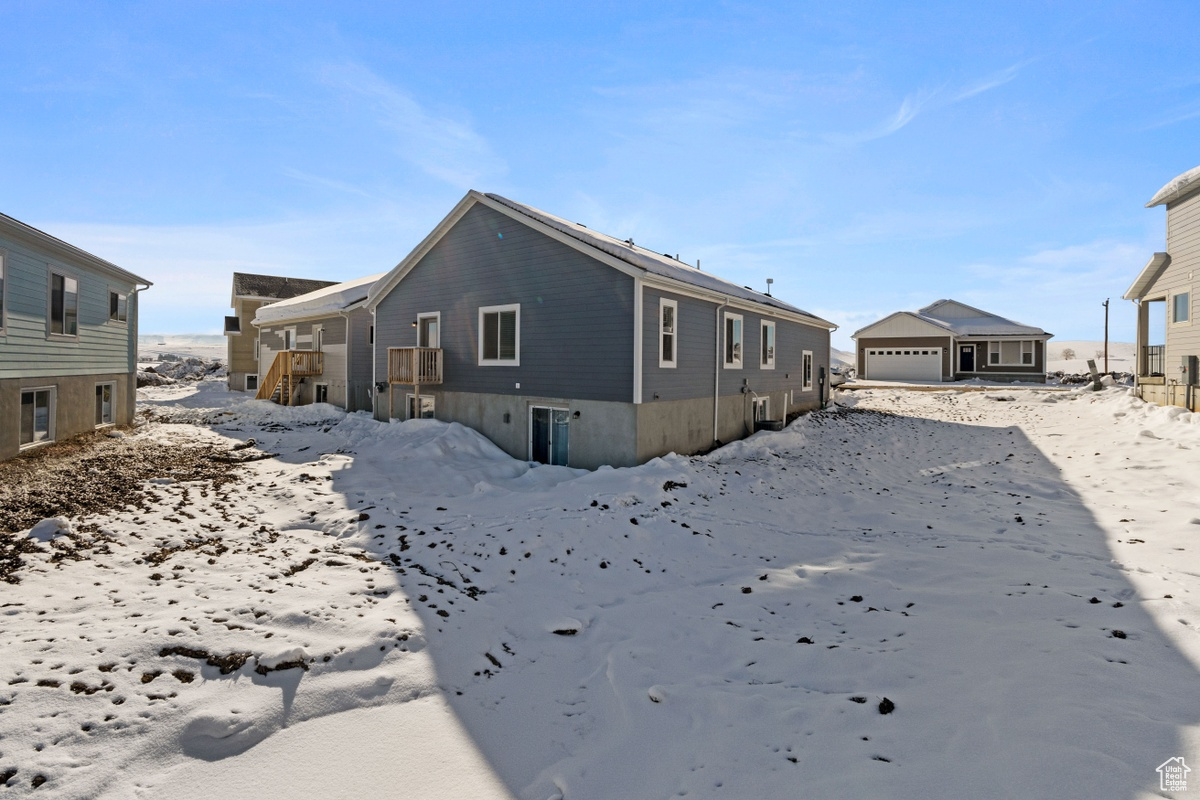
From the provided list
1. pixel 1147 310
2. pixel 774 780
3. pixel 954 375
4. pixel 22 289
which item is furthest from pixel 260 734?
pixel 954 375

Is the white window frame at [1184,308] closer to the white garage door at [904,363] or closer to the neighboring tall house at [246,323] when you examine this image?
the white garage door at [904,363]

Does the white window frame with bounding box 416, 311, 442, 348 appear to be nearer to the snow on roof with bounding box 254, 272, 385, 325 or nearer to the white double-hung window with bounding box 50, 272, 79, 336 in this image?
the snow on roof with bounding box 254, 272, 385, 325

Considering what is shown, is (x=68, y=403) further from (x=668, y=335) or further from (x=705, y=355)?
(x=705, y=355)

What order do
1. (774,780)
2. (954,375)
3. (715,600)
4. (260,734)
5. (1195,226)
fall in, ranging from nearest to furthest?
(774,780) < (260,734) < (715,600) < (1195,226) < (954,375)

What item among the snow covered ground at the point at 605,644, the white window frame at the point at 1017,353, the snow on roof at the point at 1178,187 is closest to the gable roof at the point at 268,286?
the snow covered ground at the point at 605,644

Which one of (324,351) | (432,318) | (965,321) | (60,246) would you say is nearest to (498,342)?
(432,318)

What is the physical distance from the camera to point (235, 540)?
909 cm

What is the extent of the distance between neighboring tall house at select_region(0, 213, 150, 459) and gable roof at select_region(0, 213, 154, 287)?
0.02 metres

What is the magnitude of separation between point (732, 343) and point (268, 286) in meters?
36.4

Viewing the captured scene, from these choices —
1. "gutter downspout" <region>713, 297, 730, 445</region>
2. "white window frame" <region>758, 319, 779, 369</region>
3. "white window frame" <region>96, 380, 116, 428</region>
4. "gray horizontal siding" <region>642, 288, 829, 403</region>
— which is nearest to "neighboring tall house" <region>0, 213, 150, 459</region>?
"white window frame" <region>96, 380, 116, 428</region>

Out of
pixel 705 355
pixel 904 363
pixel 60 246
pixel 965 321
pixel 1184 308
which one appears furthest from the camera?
pixel 965 321

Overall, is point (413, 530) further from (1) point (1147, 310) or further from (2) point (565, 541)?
(1) point (1147, 310)

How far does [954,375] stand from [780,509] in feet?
128

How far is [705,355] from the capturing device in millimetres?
17625
